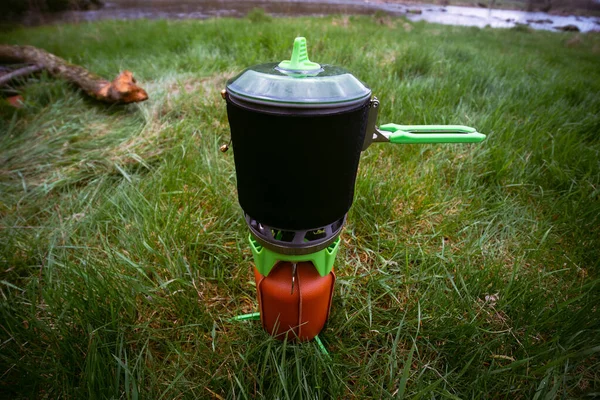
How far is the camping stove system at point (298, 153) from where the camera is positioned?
59 centimetres

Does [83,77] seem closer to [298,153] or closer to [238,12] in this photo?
[298,153]

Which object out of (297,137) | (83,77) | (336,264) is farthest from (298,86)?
(83,77)

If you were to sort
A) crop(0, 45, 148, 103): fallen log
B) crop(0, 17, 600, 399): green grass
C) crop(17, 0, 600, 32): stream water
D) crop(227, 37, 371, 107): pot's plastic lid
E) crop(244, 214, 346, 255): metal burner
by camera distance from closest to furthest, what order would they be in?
crop(227, 37, 371, 107): pot's plastic lid
crop(244, 214, 346, 255): metal burner
crop(0, 17, 600, 399): green grass
crop(0, 45, 148, 103): fallen log
crop(17, 0, 600, 32): stream water

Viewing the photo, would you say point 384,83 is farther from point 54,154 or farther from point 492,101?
point 54,154

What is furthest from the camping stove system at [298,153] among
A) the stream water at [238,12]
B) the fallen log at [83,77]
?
the stream water at [238,12]

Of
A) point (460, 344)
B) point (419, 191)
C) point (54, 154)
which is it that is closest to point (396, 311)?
point (460, 344)

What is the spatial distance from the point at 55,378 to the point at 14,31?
5154mm

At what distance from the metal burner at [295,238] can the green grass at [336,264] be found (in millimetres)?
339

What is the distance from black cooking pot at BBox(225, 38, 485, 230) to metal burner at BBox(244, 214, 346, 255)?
58mm

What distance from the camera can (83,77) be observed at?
2518 millimetres

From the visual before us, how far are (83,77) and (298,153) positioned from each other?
2803mm

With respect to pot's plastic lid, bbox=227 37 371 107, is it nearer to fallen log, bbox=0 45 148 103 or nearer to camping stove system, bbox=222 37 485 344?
camping stove system, bbox=222 37 485 344

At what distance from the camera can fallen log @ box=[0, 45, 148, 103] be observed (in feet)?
7.49

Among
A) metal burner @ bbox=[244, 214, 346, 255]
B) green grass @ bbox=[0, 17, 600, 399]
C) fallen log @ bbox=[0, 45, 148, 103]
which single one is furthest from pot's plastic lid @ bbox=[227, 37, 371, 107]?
fallen log @ bbox=[0, 45, 148, 103]
